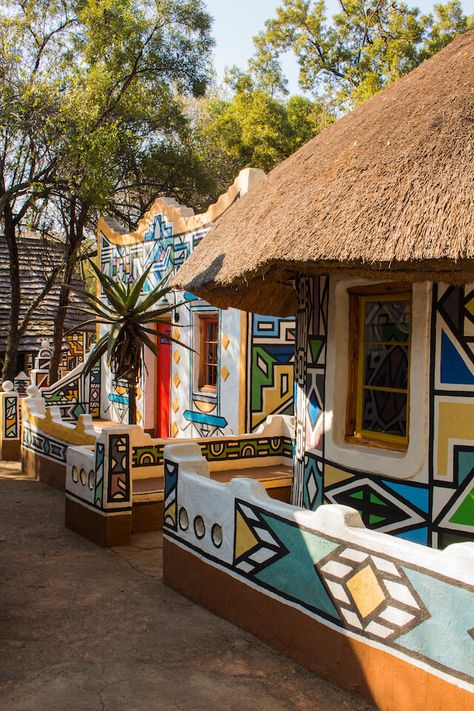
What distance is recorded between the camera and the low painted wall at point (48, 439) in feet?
32.4

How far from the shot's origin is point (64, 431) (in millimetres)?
10375

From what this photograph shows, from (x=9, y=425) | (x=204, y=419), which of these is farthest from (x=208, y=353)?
(x=9, y=425)

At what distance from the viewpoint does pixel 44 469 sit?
11.1 m

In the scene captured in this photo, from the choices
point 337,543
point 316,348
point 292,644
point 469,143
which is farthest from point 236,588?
point 469,143

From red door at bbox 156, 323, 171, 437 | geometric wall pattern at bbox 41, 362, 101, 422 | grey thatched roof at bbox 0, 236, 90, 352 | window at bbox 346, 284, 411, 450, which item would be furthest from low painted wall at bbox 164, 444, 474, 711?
grey thatched roof at bbox 0, 236, 90, 352

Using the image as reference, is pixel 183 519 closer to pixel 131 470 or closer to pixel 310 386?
pixel 310 386

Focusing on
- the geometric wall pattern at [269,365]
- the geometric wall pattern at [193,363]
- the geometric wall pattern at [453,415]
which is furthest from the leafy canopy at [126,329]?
the geometric wall pattern at [453,415]

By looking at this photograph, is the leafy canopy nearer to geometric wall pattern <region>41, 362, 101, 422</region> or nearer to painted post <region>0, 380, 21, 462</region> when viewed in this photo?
painted post <region>0, 380, 21, 462</region>

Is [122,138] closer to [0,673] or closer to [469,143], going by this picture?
[469,143]

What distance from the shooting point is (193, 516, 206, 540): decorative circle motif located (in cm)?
571

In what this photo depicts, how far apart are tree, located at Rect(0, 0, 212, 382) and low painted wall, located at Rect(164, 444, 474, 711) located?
36.2 ft

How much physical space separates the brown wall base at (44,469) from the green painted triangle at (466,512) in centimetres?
652

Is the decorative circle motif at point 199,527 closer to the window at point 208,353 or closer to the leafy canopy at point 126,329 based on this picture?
the leafy canopy at point 126,329

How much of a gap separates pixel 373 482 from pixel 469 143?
274 centimetres
